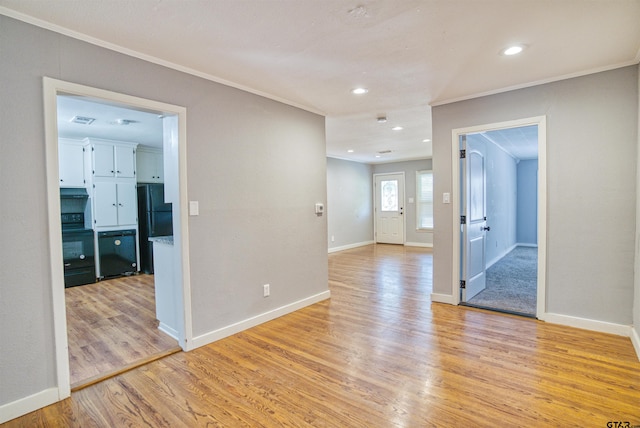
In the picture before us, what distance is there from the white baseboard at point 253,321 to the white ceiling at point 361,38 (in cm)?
233

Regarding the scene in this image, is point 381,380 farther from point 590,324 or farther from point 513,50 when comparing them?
point 513,50

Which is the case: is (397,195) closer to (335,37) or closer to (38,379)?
(335,37)

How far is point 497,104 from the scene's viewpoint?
3475mm

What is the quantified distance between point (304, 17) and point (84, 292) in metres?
4.95

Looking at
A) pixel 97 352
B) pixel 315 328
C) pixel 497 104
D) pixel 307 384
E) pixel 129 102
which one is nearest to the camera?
pixel 307 384

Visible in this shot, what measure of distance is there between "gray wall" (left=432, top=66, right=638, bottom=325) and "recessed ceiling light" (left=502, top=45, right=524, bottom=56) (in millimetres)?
951

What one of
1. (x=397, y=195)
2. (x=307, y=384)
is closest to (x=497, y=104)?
(x=307, y=384)

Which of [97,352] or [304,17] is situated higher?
[304,17]

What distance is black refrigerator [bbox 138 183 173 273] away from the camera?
5848mm

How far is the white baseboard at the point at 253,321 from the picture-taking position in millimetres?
2876

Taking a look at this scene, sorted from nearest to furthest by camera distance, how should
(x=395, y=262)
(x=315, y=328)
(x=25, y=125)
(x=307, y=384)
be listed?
1. (x=25, y=125)
2. (x=307, y=384)
3. (x=315, y=328)
4. (x=395, y=262)

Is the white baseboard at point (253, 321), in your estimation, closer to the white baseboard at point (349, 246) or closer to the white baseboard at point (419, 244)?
the white baseboard at point (349, 246)

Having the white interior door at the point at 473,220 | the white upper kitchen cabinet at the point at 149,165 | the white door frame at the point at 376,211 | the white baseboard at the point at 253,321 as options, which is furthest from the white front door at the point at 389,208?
the white upper kitchen cabinet at the point at 149,165

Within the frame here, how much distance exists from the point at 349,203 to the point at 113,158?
5.49 m
